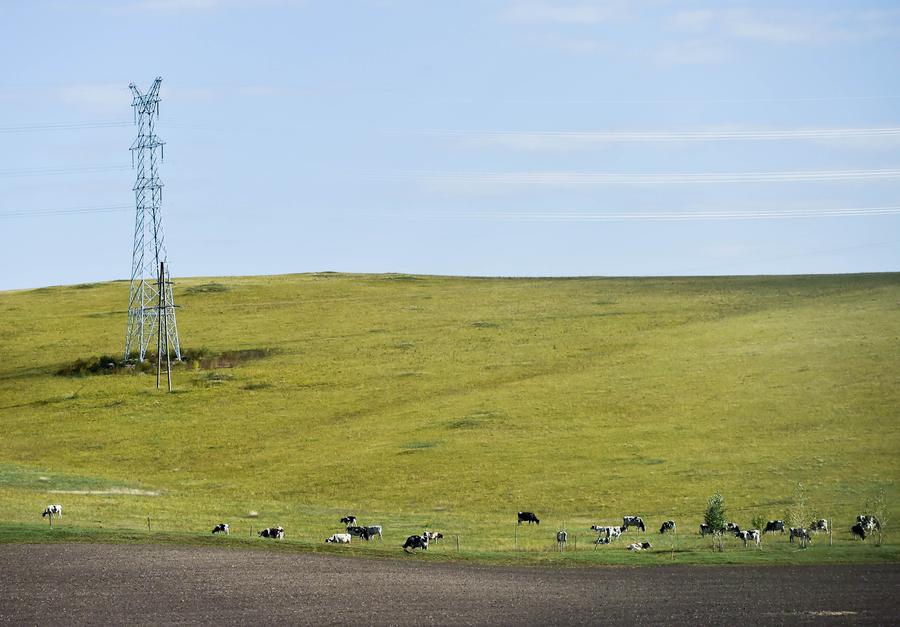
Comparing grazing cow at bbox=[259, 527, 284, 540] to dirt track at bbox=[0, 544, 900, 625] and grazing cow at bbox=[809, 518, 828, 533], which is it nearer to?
dirt track at bbox=[0, 544, 900, 625]

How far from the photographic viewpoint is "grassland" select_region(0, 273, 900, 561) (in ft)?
186

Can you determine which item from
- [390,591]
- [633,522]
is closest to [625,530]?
[633,522]

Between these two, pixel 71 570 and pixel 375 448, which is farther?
pixel 375 448

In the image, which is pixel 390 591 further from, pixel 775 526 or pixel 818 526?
pixel 818 526

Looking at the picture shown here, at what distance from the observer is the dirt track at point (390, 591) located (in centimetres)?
3288

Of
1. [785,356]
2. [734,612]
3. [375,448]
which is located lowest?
[734,612]

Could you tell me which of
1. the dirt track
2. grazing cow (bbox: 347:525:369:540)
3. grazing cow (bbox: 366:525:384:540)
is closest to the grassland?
grazing cow (bbox: 347:525:369:540)

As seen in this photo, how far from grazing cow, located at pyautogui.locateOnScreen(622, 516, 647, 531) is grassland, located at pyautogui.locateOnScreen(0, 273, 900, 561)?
6.92ft

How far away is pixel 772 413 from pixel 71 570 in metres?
47.4

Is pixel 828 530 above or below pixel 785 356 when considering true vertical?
below

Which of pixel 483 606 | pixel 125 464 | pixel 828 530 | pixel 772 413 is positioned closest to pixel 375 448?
pixel 125 464

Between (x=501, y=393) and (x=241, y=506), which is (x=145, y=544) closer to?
(x=241, y=506)

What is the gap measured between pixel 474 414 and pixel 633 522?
94.0 feet

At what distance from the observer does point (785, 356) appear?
3511 inches
